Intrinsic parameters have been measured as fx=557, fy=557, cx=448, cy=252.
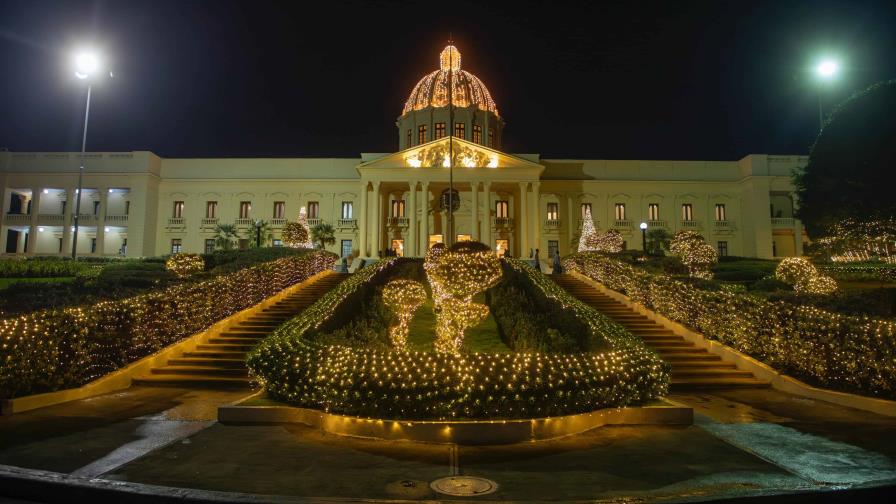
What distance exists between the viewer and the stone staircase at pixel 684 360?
11.7 metres

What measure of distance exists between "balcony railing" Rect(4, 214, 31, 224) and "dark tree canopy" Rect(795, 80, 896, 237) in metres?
55.2

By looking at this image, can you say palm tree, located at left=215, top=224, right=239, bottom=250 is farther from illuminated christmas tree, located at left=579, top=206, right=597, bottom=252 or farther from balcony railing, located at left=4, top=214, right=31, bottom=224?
illuminated christmas tree, located at left=579, top=206, right=597, bottom=252

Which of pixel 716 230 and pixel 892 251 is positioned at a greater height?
pixel 716 230

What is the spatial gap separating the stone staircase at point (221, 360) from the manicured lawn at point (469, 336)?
396 centimetres

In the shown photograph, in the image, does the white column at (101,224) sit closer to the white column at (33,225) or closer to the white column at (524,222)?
the white column at (33,225)

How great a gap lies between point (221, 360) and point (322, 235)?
31.3 m

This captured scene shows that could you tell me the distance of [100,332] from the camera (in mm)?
10828

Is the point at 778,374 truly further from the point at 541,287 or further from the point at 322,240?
the point at 322,240

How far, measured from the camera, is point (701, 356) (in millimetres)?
13422

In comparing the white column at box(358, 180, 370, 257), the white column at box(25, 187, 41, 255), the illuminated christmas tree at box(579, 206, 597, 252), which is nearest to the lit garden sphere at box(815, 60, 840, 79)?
the illuminated christmas tree at box(579, 206, 597, 252)

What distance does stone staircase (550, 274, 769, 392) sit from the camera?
38.5 feet

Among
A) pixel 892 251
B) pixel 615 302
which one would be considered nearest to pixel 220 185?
pixel 615 302

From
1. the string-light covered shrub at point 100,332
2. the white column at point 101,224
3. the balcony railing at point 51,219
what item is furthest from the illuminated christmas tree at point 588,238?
the balcony railing at point 51,219

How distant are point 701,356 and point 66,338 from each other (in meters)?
13.4
